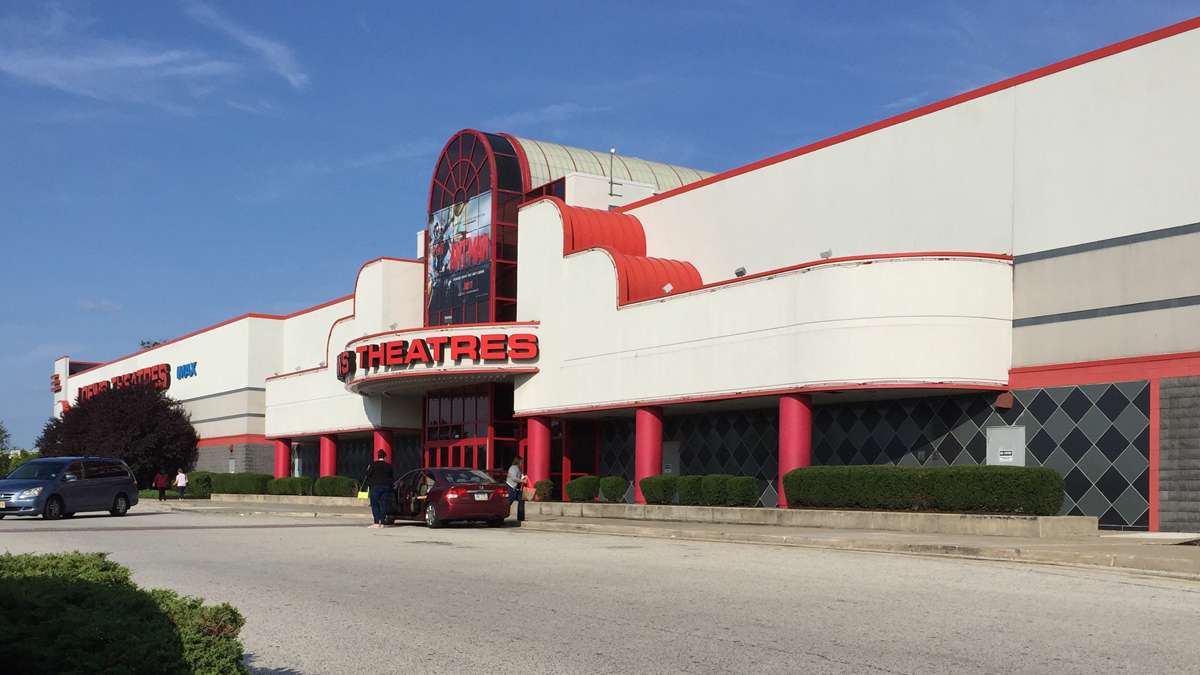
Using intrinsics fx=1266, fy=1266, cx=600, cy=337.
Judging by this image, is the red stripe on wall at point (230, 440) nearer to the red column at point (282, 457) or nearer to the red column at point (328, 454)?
the red column at point (282, 457)

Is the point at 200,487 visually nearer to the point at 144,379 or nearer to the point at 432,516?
the point at 144,379

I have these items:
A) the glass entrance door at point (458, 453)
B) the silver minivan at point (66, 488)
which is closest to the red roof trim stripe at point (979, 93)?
the glass entrance door at point (458, 453)

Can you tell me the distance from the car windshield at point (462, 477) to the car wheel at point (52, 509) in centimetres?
1094

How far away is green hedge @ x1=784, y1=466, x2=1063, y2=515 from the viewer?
2419 centimetres

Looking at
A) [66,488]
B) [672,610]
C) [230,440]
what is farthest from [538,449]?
[230,440]

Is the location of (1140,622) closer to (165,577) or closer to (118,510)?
(165,577)

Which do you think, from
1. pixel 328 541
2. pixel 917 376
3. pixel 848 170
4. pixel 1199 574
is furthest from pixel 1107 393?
pixel 328 541

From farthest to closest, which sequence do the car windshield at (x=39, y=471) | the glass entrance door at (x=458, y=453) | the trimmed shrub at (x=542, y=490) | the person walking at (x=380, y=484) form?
the glass entrance door at (x=458, y=453)
the trimmed shrub at (x=542, y=490)
the car windshield at (x=39, y=471)
the person walking at (x=380, y=484)

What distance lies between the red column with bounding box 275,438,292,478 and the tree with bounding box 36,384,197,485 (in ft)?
33.4

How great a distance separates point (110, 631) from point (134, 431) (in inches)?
2619

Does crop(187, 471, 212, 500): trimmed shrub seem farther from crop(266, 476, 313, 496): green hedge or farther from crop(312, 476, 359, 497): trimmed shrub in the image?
crop(312, 476, 359, 497): trimmed shrub

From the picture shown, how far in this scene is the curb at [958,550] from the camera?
16.3 metres

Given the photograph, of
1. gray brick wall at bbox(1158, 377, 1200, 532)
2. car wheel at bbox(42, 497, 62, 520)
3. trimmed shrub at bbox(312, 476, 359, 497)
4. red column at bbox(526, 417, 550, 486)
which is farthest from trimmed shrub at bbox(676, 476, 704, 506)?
trimmed shrub at bbox(312, 476, 359, 497)

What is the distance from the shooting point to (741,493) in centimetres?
3092
